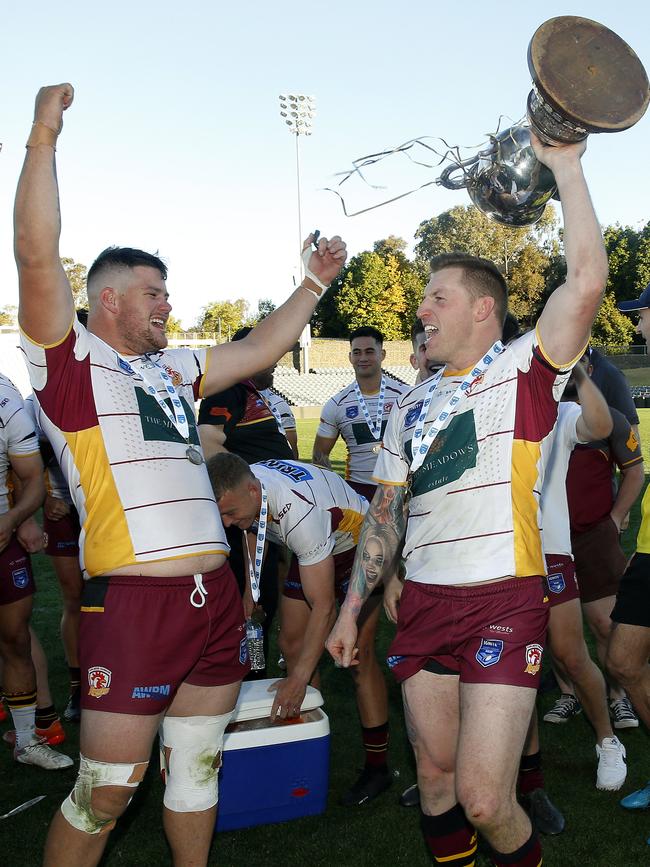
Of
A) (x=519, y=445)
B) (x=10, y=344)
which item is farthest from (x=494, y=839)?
(x=10, y=344)

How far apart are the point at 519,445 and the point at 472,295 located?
662 millimetres

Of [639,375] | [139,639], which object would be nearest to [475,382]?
[139,639]

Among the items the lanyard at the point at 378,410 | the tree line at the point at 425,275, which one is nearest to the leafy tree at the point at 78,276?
the tree line at the point at 425,275

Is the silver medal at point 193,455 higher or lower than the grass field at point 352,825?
higher

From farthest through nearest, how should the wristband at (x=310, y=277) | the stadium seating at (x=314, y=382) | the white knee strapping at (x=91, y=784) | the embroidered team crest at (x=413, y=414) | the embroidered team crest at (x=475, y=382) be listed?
the stadium seating at (x=314, y=382) → the wristband at (x=310, y=277) → the embroidered team crest at (x=413, y=414) → the embroidered team crest at (x=475, y=382) → the white knee strapping at (x=91, y=784)

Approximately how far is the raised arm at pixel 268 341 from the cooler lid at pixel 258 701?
5.17 feet

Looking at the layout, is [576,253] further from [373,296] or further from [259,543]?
[373,296]

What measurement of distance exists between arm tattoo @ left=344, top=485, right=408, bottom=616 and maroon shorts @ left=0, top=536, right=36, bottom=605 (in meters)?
2.22

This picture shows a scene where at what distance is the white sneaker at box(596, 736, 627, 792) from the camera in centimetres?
438

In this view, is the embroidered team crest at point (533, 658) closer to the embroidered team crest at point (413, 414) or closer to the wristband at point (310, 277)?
the embroidered team crest at point (413, 414)

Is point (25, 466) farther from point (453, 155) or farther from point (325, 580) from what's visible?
point (453, 155)

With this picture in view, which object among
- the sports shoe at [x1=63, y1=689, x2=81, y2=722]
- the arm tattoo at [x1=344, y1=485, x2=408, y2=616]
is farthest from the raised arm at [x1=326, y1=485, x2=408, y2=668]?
the sports shoe at [x1=63, y1=689, x2=81, y2=722]

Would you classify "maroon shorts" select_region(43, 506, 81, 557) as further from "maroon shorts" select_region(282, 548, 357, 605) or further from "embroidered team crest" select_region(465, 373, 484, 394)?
"embroidered team crest" select_region(465, 373, 484, 394)

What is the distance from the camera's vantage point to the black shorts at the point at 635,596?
3959 mm
